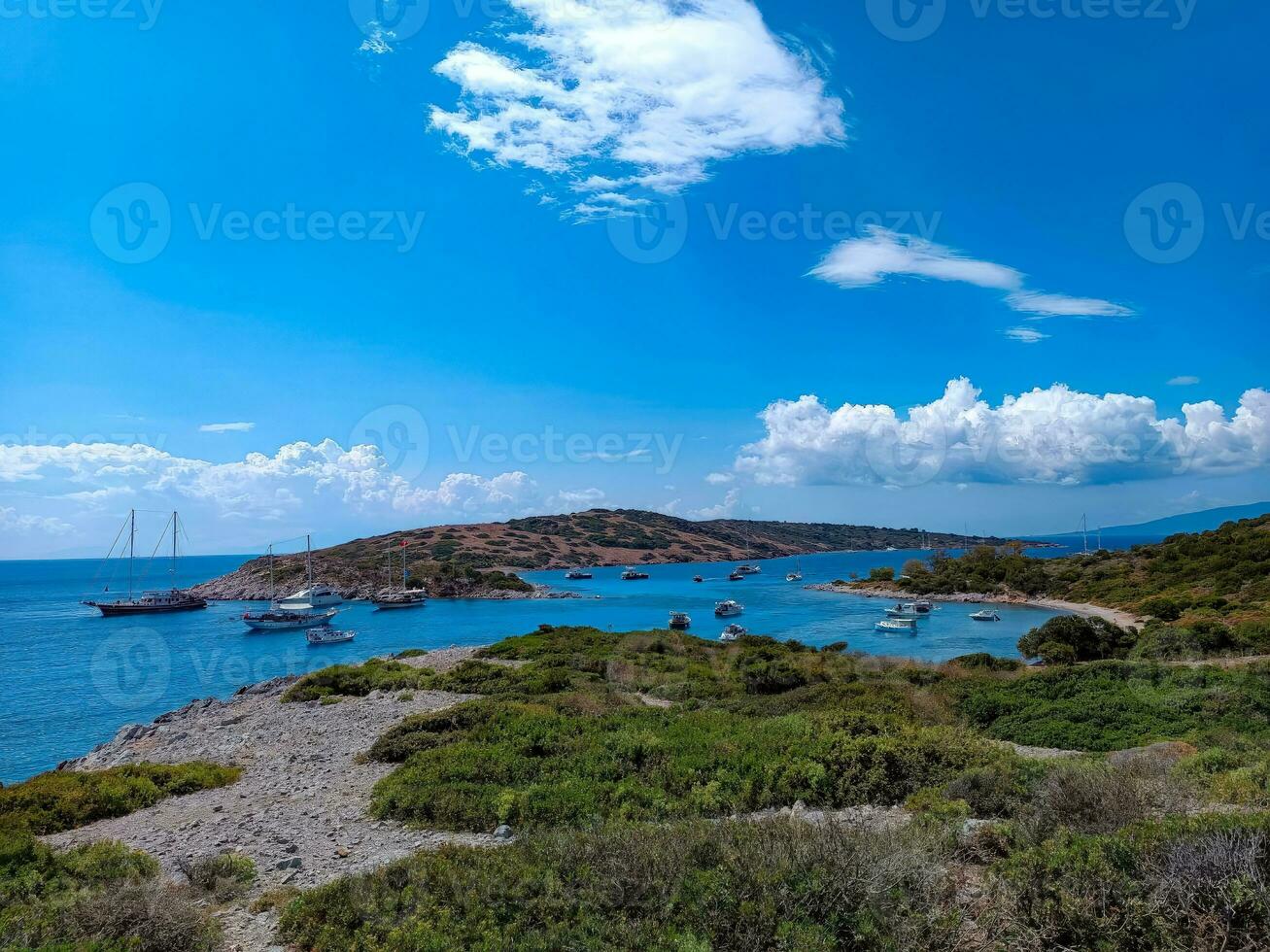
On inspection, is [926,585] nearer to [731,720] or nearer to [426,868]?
[731,720]

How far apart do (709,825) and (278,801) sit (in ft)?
28.2

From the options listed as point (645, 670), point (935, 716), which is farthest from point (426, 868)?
point (645, 670)

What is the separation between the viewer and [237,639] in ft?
205

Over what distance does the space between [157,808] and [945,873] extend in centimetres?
1315

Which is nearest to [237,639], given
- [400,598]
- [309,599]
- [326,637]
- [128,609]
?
[326,637]

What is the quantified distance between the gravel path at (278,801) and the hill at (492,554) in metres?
73.9

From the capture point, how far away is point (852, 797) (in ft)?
32.1

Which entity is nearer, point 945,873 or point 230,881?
point 945,873

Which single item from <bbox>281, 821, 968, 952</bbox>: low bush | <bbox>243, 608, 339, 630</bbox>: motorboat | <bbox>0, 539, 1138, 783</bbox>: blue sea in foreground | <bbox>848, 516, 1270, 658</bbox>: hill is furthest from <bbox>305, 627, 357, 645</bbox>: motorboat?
<bbox>281, 821, 968, 952</bbox>: low bush

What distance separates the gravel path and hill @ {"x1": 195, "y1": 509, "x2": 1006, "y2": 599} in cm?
7388

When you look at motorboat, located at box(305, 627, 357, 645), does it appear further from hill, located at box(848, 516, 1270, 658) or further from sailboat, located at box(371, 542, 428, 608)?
hill, located at box(848, 516, 1270, 658)

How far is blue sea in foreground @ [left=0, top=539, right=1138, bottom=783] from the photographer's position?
1254 inches

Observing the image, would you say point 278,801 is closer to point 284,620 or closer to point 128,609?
point 284,620

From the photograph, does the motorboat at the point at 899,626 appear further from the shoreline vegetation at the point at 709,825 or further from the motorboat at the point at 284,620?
the motorboat at the point at 284,620
